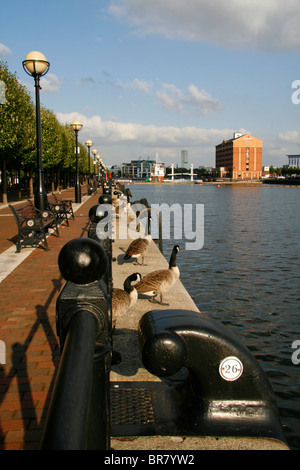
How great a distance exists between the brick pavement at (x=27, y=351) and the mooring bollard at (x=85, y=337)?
1.83m

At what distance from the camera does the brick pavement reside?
3.20 m

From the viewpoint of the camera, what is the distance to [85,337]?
1168 mm

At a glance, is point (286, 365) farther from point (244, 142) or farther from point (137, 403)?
point (244, 142)

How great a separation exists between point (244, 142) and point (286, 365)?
18377 centimetres

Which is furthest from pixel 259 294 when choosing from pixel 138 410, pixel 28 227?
pixel 138 410

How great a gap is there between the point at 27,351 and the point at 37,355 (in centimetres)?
20

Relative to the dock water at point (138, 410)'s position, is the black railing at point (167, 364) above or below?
above

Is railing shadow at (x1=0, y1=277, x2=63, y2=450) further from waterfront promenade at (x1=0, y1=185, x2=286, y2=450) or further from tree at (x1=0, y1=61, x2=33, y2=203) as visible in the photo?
tree at (x1=0, y1=61, x2=33, y2=203)

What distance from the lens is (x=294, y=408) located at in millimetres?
5652

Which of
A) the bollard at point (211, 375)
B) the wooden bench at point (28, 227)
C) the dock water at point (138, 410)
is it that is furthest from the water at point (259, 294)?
the wooden bench at point (28, 227)

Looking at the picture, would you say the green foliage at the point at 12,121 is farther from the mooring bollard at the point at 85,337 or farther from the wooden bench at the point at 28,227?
the mooring bollard at the point at 85,337

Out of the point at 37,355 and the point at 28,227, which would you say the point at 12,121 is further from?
the point at 37,355

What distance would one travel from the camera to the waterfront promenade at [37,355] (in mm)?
2539

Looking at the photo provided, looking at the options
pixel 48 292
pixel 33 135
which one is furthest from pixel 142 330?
pixel 33 135
